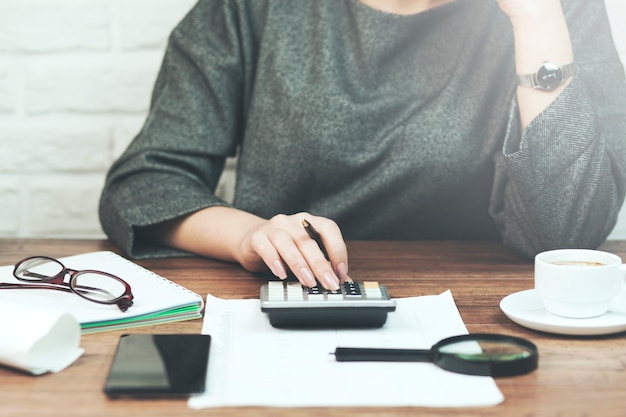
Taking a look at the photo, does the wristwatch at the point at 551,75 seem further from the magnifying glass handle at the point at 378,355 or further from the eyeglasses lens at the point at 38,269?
the eyeglasses lens at the point at 38,269

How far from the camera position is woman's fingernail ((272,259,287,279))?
851 millimetres

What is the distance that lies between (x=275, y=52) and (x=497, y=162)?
15.3 inches

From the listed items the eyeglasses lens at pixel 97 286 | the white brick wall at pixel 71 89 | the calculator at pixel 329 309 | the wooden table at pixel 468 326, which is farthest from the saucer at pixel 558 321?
the white brick wall at pixel 71 89

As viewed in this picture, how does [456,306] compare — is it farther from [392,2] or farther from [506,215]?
[392,2]

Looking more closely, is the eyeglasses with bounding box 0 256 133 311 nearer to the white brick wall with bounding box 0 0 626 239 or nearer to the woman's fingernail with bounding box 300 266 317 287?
the woman's fingernail with bounding box 300 266 317 287

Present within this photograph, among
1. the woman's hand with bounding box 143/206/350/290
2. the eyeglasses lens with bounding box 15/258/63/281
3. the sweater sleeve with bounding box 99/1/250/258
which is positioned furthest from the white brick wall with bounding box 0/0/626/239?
the eyeglasses lens with bounding box 15/258/63/281

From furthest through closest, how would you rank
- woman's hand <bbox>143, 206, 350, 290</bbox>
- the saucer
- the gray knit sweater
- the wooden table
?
the gray knit sweater
woman's hand <bbox>143, 206, 350, 290</bbox>
the saucer
the wooden table

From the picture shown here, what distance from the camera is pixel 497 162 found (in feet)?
3.88

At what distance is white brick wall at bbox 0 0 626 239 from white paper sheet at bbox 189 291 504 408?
738 millimetres

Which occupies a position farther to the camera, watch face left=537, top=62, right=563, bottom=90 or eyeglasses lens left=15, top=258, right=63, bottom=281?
watch face left=537, top=62, right=563, bottom=90

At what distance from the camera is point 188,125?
49.6 inches

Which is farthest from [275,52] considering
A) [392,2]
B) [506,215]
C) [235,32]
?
[506,215]

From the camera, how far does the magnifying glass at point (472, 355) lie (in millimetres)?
653

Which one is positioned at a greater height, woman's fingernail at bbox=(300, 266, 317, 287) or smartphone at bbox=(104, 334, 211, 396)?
woman's fingernail at bbox=(300, 266, 317, 287)
